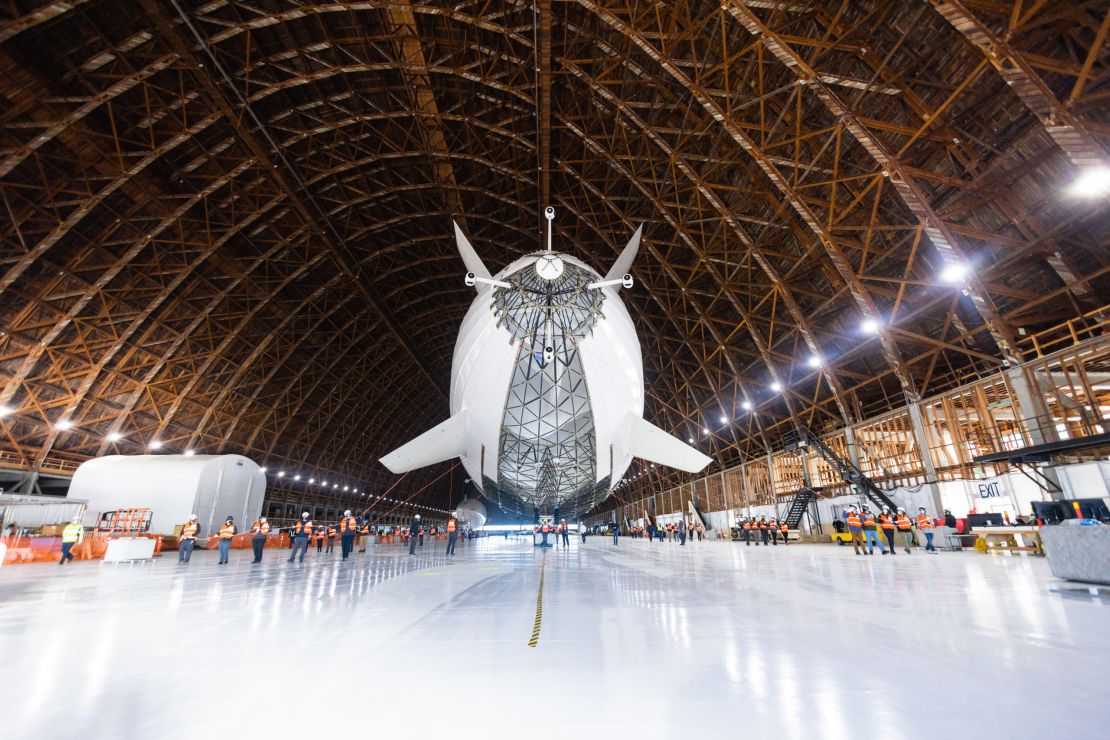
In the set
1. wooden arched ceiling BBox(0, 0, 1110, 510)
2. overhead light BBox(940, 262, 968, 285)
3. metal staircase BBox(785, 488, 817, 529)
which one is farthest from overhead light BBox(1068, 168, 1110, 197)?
metal staircase BBox(785, 488, 817, 529)

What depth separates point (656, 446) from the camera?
42.8ft

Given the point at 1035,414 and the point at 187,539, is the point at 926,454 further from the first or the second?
the point at 187,539

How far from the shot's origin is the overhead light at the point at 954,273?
56.4 feet

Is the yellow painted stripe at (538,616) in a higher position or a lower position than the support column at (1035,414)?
lower

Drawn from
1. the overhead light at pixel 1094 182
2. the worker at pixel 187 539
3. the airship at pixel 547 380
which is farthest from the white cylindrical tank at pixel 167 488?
the overhead light at pixel 1094 182

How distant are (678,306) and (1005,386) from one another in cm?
1774

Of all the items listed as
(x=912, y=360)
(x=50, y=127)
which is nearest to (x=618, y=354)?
(x=912, y=360)

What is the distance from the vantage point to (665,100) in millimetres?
21750

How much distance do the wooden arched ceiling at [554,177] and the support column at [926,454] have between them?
1.03 m

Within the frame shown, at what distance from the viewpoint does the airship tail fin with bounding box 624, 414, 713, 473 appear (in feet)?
41.2

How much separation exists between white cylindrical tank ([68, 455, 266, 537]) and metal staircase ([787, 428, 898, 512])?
3321 cm

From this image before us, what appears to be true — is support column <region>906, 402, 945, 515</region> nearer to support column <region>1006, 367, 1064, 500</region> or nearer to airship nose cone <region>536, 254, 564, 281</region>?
support column <region>1006, 367, 1064, 500</region>

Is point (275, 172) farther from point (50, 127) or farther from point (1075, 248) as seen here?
point (1075, 248)

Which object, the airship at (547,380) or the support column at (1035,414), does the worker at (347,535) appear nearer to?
the airship at (547,380)
